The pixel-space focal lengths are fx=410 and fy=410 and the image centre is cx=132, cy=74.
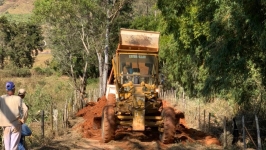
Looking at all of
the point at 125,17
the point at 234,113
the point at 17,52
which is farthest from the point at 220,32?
the point at 17,52

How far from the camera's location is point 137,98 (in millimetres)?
A: 13047

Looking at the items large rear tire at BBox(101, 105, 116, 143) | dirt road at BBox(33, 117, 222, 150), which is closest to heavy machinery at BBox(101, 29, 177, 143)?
large rear tire at BBox(101, 105, 116, 143)

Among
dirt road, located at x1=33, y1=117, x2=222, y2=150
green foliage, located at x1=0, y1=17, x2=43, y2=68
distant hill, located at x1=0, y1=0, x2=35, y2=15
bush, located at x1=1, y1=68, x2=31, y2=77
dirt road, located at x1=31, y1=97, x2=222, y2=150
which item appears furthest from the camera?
distant hill, located at x1=0, y1=0, x2=35, y2=15

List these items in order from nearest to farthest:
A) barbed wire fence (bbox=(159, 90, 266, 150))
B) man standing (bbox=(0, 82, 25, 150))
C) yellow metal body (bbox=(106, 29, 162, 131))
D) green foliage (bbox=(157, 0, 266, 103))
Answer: man standing (bbox=(0, 82, 25, 150)) < green foliage (bbox=(157, 0, 266, 103)) < yellow metal body (bbox=(106, 29, 162, 131)) < barbed wire fence (bbox=(159, 90, 266, 150))

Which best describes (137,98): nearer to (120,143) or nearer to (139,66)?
(120,143)

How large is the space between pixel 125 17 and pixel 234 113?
21139mm

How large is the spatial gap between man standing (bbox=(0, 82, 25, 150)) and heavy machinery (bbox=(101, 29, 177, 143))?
4.88 meters

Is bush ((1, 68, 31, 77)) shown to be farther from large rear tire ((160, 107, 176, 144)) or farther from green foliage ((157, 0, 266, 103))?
large rear tire ((160, 107, 176, 144))

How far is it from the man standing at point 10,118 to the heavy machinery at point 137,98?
16.0ft

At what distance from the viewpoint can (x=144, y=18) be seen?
43.4m

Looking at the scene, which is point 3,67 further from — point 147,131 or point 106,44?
point 147,131

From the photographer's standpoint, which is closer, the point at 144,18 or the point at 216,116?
the point at 216,116

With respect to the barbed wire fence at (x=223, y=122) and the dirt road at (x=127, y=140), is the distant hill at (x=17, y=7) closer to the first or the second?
the barbed wire fence at (x=223, y=122)

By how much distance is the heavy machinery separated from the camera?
42.3ft
